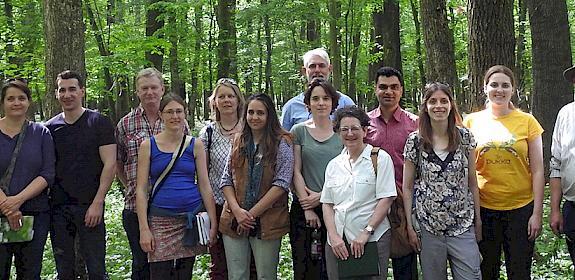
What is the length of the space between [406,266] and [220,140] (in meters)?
1.92

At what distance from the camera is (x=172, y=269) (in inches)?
180

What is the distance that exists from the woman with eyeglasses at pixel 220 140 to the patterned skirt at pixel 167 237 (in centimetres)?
43

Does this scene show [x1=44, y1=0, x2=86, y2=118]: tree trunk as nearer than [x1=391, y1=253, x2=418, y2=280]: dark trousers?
No

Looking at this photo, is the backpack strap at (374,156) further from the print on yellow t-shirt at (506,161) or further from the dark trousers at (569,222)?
the dark trousers at (569,222)

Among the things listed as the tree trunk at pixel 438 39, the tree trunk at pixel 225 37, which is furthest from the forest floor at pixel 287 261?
the tree trunk at pixel 225 37

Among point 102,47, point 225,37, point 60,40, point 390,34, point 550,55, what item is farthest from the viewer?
point 390,34

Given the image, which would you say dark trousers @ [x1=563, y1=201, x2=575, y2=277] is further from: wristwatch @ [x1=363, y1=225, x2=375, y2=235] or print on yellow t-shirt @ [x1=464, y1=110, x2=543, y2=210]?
wristwatch @ [x1=363, y1=225, x2=375, y2=235]

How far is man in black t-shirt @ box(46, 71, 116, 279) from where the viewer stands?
4.86 m

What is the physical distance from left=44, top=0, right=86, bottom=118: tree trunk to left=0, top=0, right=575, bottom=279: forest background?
1cm

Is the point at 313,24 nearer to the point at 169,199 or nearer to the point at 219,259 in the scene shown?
the point at 219,259

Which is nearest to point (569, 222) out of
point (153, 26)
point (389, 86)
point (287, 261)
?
point (389, 86)

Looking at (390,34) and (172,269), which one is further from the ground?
(390,34)

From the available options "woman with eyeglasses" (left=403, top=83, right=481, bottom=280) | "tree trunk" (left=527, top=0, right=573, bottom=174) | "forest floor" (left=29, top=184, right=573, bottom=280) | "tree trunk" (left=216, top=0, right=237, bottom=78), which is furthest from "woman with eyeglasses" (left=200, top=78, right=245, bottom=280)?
"tree trunk" (left=216, top=0, right=237, bottom=78)

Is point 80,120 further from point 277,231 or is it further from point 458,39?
point 458,39
